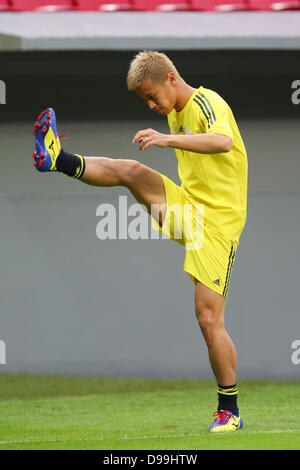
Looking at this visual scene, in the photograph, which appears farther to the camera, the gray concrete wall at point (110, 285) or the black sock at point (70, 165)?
the gray concrete wall at point (110, 285)

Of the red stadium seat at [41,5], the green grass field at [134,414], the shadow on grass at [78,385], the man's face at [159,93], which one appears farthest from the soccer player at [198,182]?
the red stadium seat at [41,5]

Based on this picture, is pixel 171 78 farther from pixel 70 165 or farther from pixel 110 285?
pixel 110 285

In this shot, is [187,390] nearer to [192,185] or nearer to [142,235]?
[142,235]

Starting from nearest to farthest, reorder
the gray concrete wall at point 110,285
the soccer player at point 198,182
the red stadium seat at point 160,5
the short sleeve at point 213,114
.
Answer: the short sleeve at point 213,114
the soccer player at point 198,182
the red stadium seat at point 160,5
the gray concrete wall at point 110,285

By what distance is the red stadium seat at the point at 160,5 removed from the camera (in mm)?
7785

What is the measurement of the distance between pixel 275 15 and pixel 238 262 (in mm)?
2062

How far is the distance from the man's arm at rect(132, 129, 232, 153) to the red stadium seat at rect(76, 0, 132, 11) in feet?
10.2

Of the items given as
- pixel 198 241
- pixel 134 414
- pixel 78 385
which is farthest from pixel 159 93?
pixel 78 385

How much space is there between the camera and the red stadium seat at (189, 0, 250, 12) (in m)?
7.82

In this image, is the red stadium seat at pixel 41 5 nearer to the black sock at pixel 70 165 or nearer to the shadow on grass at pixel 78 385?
the black sock at pixel 70 165

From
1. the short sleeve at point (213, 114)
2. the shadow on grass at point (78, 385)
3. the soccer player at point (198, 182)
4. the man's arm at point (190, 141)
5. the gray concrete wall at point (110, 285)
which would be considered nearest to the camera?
the man's arm at point (190, 141)

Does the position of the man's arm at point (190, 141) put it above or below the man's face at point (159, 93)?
below

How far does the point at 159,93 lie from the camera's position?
525 cm

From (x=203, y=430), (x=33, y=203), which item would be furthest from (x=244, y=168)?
(x=33, y=203)
